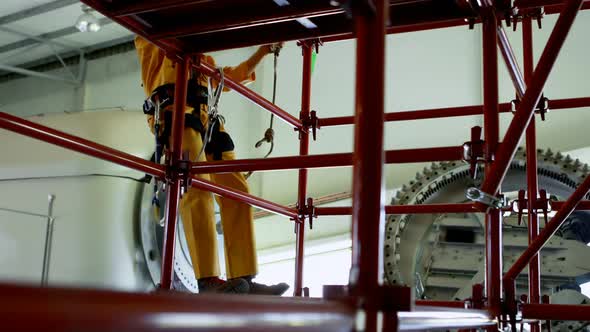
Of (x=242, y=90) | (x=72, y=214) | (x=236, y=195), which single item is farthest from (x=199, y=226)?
(x=72, y=214)

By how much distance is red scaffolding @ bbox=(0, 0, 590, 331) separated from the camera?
0.46m

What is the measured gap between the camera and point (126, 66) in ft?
34.2

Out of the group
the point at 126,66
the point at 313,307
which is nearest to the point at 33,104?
the point at 126,66

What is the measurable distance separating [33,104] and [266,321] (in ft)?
39.6

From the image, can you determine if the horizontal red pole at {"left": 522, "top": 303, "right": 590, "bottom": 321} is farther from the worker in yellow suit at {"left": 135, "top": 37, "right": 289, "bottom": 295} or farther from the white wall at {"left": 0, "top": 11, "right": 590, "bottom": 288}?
the white wall at {"left": 0, "top": 11, "right": 590, "bottom": 288}

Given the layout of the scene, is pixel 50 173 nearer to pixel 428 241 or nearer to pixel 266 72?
pixel 428 241

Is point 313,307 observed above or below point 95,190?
below

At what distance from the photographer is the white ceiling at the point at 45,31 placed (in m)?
9.41

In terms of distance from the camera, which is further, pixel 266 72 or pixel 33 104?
pixel 33 104

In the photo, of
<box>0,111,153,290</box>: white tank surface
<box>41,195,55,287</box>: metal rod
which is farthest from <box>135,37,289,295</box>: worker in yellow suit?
<box>41,195,55,287</box>: metal rod

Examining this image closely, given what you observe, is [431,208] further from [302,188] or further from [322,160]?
[322,160]

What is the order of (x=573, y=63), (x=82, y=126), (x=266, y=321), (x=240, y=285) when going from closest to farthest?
(x=266, y=321), (x=240, y=285), (x=82, y=126), (x=573, y=63)

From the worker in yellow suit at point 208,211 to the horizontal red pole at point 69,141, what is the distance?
1.90ft

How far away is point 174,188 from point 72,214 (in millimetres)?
1616
